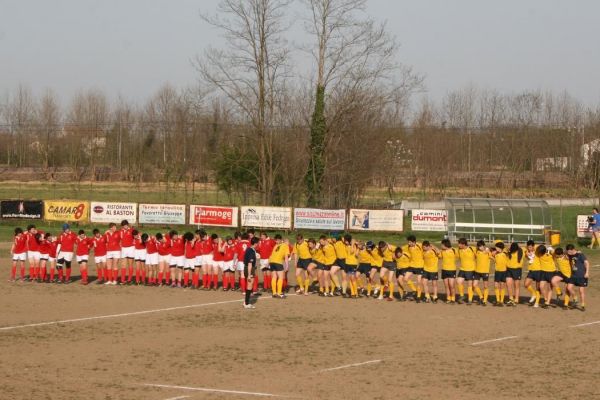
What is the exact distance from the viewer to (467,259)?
2238 centimetres

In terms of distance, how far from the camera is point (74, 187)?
5869cm

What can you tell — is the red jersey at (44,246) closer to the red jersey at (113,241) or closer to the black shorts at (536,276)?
the red jersey at (113,241)

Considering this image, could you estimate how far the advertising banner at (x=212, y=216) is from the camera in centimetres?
4422

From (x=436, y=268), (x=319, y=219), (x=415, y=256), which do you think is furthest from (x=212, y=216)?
(x=436, y=268)

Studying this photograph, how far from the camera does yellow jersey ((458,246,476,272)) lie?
22375 millimetres

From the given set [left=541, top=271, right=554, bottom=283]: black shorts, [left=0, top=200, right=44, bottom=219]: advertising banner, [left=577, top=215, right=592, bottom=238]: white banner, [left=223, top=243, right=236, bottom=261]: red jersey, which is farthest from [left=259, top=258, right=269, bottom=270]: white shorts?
[left=0, top=200, right=44, bottom=219]: advertising banner

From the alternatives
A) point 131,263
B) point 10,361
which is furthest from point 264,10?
point 10,361

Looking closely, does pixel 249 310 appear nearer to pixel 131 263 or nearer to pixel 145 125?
pixel 131 263

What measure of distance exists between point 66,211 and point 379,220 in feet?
56.4

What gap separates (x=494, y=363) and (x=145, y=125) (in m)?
59.0

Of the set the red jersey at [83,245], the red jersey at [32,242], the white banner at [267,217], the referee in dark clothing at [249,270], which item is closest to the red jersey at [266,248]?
the referee in dark clothing at [249,270]

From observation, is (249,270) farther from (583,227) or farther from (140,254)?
(583,227)

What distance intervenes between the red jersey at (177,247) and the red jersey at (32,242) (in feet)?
14.7

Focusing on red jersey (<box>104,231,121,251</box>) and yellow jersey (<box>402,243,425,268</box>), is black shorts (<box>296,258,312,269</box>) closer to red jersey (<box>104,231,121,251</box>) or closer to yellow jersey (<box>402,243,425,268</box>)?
yellow jersey (<box>402,243,425,268</box>)
